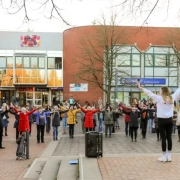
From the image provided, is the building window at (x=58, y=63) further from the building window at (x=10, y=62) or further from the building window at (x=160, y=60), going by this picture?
the building window at (x=160, y=60)

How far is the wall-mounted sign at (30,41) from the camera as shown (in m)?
43.9

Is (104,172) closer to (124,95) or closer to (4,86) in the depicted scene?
(124,95)

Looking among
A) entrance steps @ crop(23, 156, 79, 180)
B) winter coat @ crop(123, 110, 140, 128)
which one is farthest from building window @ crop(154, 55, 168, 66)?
entrance steps @ crop(23, 156, 79, 180)

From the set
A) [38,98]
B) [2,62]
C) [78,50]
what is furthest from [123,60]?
[2,62]

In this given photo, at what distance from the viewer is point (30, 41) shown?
43969 mm

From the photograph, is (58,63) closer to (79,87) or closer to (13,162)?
(79,87)

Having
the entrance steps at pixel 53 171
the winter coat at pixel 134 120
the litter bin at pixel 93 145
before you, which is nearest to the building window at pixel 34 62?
the winter coat at pixel 134 120

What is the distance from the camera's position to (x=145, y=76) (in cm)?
4050

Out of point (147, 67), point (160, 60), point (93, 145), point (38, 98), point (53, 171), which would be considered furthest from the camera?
point (38, 98)

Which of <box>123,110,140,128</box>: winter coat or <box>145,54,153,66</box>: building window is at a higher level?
<box>145,54,153,66</box>: building window

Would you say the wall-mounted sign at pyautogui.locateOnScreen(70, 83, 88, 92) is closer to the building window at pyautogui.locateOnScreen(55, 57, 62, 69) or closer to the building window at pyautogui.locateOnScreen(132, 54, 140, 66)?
the building window at pyautogui.locateOnScreen(55, 57, 62, 69)

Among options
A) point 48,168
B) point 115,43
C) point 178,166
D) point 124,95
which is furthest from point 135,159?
point 124,95

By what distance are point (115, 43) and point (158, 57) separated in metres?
9.76

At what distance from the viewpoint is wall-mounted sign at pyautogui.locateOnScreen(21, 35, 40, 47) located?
43.9m
